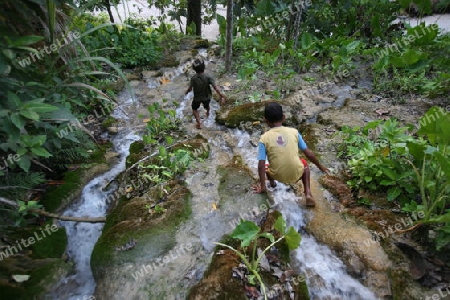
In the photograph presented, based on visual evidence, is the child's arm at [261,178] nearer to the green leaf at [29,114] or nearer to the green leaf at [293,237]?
the green leaf at [293,237]

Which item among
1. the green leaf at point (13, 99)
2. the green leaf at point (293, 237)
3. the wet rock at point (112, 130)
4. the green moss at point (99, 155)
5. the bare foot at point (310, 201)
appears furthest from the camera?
the wet rock at point (112, 130)

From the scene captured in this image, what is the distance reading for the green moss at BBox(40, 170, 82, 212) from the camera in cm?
372

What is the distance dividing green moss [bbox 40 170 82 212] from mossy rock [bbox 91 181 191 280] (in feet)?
2.47

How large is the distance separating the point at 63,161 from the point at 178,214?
215 centimetres

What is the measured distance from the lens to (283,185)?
3.92 metres

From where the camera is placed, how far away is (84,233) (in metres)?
3.69

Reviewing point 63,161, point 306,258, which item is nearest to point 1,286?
point 63,161

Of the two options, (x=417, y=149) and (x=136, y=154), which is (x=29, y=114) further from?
(x=417, y=149)

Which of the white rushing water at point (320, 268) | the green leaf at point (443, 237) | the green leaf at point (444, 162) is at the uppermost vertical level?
the green leaf at point (444, 162)

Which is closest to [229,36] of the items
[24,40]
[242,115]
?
[242,115]

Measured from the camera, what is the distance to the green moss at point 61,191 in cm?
372

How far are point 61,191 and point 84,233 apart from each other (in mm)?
677

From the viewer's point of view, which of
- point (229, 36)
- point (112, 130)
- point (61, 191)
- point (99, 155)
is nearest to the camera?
point (61, 191)

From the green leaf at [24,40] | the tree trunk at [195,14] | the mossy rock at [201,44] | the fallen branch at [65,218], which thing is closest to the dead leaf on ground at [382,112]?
the fallen branch at [65,218]
